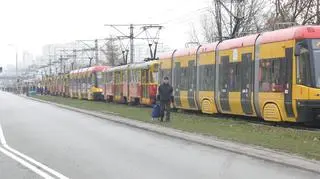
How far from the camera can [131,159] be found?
13961 millimetres

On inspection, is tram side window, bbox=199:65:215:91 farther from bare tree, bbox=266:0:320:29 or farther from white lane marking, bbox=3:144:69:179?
bare tree, bbox=266:0:320:29

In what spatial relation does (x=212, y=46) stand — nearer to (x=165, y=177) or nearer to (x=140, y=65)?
(x=140, y=65)

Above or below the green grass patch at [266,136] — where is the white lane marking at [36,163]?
below

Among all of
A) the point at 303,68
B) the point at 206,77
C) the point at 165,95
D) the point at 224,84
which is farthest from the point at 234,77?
the point at 303,68

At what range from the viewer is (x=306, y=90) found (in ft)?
69.1

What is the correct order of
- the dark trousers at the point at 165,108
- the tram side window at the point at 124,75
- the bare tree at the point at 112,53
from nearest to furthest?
the dark trousers at the point at 165,108 → the tram side window at the point at 124,75 → the bare tree at the point at 112,53

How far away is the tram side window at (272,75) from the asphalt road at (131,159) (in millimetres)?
4817

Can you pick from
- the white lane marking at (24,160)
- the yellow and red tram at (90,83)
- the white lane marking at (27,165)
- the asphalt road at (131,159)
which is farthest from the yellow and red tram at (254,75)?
the yellow and red tram at (90,83)

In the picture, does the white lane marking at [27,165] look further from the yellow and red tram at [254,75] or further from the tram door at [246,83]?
the tram door at [246,83]

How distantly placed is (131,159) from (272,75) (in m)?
10.3

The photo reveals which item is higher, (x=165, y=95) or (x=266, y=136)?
(x=165, y=95)

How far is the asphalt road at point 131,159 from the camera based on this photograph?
11672 mm

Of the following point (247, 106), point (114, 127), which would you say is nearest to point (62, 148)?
point (114, 127)

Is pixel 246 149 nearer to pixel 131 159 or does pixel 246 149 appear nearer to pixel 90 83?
pixel 131 159
